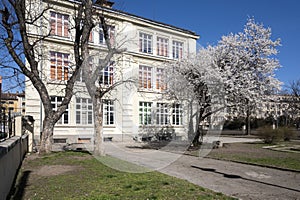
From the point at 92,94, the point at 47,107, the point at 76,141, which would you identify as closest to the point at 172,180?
the point at 92,94

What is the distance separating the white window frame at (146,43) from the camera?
2795 centimetres

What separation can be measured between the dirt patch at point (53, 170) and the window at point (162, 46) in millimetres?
21454

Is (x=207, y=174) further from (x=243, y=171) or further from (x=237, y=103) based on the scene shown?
(x=237, y=103)

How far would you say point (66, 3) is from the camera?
77.2 feet

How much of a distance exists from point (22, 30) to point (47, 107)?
13.0ft

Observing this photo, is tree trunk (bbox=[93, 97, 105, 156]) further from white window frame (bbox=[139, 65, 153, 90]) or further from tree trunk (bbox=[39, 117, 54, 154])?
white window frame (bbox=[139, 65, 153, 90])

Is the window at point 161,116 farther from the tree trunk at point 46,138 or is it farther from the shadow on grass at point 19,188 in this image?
the shadow on grass at point 19,188

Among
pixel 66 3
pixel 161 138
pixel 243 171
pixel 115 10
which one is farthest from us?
pixel 161 138

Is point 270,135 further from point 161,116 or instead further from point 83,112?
point 83,112

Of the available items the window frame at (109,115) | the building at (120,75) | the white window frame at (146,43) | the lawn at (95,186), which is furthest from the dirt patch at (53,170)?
the white window frame at (146,43)

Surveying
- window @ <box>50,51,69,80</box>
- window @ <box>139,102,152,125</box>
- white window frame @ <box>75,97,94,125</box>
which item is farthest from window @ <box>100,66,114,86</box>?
window @ <box>139,102,152,125</box>

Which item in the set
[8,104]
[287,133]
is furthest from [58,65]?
[287,133]

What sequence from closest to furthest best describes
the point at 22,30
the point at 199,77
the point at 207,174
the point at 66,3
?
the point at 207,174, the point at 22,30, the point at 199,77, the point at 66,3

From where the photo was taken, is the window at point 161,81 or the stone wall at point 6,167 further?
the window at point 161,81
